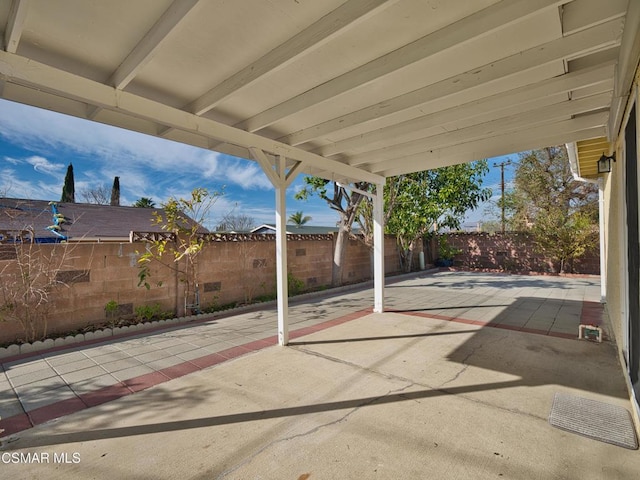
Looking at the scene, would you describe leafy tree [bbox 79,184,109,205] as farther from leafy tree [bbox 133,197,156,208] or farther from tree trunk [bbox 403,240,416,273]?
tree trunk [bbox 403,240,416,273]

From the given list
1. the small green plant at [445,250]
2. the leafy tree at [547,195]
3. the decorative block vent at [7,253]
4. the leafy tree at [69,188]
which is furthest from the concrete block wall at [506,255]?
the leafy tree at [69,188]

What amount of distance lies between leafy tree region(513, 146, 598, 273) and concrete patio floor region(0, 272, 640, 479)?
333 inches

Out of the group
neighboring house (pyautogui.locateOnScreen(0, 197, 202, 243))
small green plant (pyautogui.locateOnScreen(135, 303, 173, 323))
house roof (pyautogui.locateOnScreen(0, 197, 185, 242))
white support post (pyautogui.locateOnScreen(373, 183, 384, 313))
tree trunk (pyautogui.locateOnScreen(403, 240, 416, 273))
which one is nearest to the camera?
small green plant (pyautogui.locateOnScreen(135, 303, 173, 323))

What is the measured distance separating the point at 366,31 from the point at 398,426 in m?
2.90

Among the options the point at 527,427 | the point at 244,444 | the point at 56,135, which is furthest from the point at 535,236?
the point at 56,135

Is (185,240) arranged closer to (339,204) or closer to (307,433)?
(307,433)

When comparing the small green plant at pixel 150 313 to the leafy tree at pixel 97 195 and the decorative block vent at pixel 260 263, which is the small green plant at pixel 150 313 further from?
the leafy tree at pixel 97 195

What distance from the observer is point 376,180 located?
5.93 m

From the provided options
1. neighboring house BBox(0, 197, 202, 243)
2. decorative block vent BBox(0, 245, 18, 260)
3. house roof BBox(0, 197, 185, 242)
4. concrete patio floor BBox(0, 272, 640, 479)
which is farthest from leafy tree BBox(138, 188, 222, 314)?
house roof BBox(0, 197, 185, 242)

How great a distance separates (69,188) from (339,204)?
18266 mm

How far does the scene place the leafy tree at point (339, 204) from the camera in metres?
9.16

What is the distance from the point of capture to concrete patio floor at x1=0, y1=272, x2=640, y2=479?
76.4 inches

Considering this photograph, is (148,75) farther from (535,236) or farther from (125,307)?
(535,236)

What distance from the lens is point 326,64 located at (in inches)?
101
